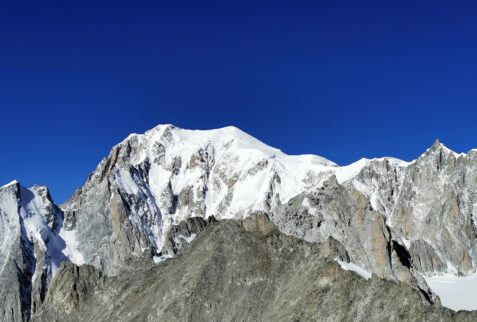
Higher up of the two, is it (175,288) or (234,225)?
(234,225)

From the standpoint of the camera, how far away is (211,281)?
74188 millimetres

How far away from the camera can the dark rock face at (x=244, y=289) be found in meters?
54.1

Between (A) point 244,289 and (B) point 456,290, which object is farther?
(B) point 456,290

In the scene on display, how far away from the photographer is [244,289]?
233 ft

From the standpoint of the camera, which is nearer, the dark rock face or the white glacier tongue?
the dark rock face

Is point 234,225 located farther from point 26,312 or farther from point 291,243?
point 26,312

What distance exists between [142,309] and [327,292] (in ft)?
93.8

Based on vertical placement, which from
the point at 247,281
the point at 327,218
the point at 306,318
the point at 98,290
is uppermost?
the point at 327,218

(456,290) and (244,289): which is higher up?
(456,290)

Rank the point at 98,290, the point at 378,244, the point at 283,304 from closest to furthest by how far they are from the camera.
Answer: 1. the point at 283,304
2. the point at 98,290
3. the point at 378,244

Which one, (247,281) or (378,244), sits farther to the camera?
(378,244)

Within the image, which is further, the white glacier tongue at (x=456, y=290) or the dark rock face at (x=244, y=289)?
the white glacier tongue at (x=456, y=290)

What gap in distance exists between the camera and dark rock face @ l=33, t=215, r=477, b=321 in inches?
2130

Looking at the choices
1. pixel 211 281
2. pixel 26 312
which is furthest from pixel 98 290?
pixel 26 312
